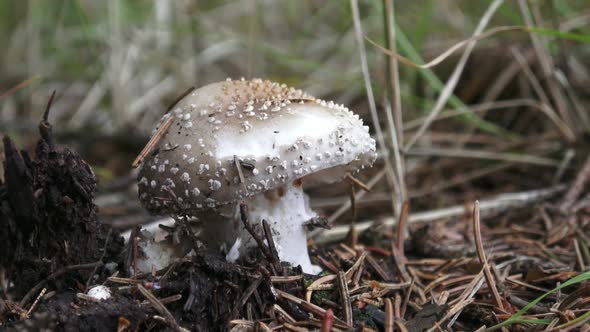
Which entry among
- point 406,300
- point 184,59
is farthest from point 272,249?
point 184,59

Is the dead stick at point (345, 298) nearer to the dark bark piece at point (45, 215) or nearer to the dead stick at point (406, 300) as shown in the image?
the dead stick at point (406, 300)

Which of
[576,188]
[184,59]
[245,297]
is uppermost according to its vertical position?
[184,59]

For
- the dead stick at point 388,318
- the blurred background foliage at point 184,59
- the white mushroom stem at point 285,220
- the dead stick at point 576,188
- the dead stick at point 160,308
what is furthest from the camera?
the blurred background foliage at point 184,59

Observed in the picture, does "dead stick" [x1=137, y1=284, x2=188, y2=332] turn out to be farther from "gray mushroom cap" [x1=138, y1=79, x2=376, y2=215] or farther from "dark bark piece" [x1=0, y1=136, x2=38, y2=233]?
"dark bark piece" [x1=0, y1=136, x2=38, y2=233]

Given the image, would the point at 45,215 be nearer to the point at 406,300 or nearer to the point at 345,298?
the point at 345,298

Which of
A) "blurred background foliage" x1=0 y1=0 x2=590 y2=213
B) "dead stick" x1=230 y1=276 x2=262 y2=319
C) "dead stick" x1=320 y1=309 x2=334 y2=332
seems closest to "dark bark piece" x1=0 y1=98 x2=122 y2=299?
"dead stick" x1=230 y1=276 x2=262 y2=319

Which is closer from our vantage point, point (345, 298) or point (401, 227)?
point (345, 298)

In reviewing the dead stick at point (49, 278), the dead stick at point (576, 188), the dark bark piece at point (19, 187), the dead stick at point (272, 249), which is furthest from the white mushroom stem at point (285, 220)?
the dead stick at point (576, 188)

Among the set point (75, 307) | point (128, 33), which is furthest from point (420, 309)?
point (128, 33)
